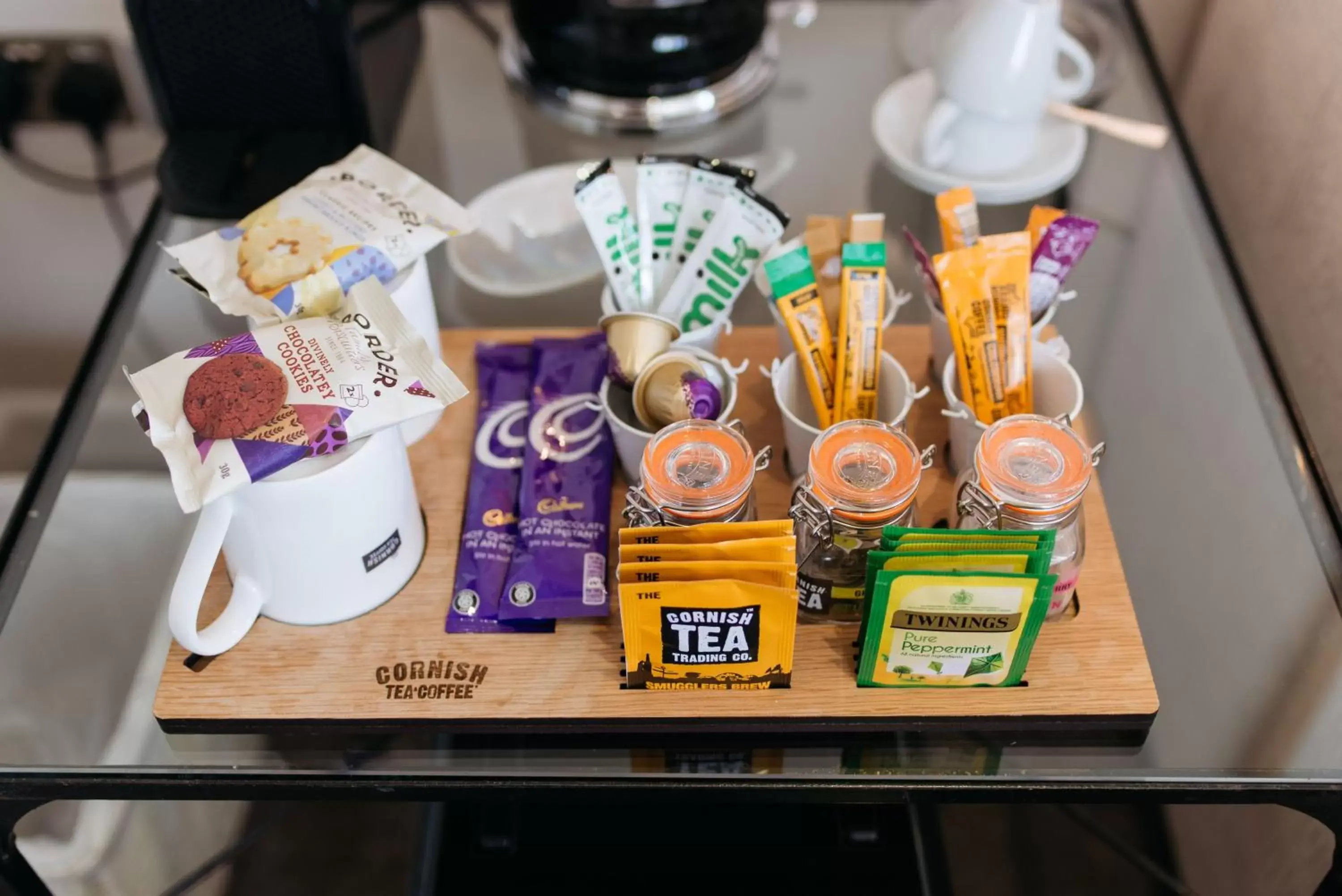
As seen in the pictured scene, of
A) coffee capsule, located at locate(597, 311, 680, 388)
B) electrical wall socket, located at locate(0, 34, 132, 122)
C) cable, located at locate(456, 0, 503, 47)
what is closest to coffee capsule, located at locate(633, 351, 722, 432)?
coffee capsule, located at locate(597, 311, 680, 388)

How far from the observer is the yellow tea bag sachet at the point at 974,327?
66 centimetres

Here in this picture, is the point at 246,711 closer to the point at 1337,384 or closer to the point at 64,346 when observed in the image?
the point at 64,346

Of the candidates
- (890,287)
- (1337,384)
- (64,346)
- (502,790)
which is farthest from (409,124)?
(1337,384)

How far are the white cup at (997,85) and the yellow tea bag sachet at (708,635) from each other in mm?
434

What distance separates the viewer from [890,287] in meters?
0.73

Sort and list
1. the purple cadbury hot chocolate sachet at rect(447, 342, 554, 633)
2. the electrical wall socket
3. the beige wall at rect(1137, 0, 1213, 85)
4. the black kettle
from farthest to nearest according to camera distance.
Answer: the electrical wall socket
the beige wall at rect(1137, 0, 1213, 85)
the black kettle
the purple cadbury hot chocolate sachet at rect(447, 342, 554, 633)

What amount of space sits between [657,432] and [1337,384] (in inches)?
18.9

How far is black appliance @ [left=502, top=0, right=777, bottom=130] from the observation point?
2.96 feet

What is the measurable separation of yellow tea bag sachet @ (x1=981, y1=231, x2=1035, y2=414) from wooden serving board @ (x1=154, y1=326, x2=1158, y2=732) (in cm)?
11

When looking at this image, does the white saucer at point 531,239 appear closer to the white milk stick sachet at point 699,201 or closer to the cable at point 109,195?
the white milk stick sachet at point 699,201

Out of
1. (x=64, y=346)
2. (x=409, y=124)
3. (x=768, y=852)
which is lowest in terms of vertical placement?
(x=768, y=852)

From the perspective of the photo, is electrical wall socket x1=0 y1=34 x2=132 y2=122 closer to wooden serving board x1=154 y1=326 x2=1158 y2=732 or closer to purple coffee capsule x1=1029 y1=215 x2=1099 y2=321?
wooden serving board x1=154 y1=326 x2=1158 y2=732

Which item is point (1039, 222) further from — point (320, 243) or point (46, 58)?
point (46, 58)

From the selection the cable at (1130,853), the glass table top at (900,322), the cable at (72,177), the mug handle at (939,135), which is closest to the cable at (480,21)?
the glass table top at (900,322)
